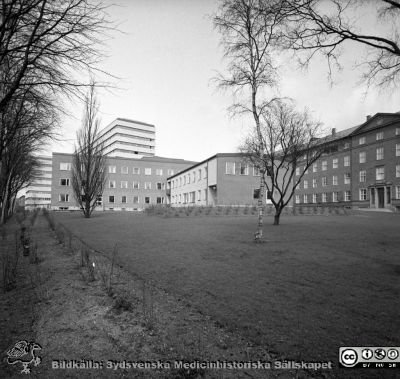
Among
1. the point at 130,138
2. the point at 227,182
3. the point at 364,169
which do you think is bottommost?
the point at 227,182

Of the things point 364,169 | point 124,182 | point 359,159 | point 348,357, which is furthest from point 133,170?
point 348,357

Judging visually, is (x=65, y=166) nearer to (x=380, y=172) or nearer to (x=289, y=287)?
(x=289, y=287)

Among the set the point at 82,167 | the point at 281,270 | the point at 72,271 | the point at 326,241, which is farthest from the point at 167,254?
the point at 82,167

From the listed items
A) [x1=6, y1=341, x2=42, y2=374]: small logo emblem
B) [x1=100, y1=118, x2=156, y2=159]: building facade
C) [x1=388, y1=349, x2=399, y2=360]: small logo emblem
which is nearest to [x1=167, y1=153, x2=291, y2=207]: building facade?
[x1=388, y1=349, x2=399, y2=360]: small logo emblem

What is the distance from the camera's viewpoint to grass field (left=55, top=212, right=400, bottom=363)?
130 inches

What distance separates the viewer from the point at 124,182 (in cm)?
5753

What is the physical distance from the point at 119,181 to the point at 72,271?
53.1 m

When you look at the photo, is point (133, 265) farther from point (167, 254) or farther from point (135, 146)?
point (135, 146)

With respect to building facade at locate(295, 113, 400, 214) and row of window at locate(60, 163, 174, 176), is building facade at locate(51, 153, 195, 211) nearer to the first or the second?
row of window at locate(60, 163, 174, 176)

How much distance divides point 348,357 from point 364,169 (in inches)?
1958

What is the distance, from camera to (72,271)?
20.6ft

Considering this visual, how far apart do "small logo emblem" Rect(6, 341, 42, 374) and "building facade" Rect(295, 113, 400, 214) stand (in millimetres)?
36202

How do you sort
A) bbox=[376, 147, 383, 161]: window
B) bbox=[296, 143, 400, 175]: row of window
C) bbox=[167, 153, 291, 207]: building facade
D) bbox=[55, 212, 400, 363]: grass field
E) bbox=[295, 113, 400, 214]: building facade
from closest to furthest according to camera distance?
bbox=[55, 212, 400, 363]: grass field → bbox=[167, 153, 291, 207]: building facade → bbox=[295, 113, 400, 214]: building facade → bbox=[296, 143, 400, 175]: row of window → bbox=[376, 147, 383, 161]: window

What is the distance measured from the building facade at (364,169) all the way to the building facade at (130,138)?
208ft
